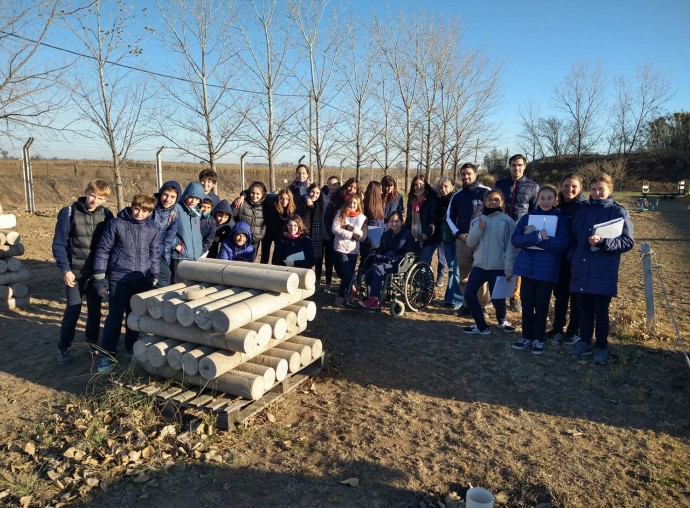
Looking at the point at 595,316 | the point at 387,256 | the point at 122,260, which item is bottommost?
the point at 595,316

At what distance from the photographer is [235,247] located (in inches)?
247

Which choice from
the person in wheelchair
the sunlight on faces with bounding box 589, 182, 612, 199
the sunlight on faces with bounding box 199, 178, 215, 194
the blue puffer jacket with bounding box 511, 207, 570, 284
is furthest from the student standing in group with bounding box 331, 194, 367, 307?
the sunlight on faces with bounding box 589, 182, 612, 199

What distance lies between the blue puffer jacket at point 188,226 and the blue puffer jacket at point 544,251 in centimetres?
359

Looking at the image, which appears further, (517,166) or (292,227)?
(292,227)

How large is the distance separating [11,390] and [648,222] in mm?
20558

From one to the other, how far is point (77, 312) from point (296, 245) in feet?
8.67

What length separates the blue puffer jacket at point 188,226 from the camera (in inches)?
224

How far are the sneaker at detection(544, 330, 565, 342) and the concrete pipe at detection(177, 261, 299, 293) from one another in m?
3.14

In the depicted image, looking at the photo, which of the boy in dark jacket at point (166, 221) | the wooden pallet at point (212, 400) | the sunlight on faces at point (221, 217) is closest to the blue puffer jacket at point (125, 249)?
the boy in dark jacket at point (166, 221)

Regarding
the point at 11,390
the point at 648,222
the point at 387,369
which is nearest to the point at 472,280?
the point at 387,369

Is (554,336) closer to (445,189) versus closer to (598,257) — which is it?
(598,257)

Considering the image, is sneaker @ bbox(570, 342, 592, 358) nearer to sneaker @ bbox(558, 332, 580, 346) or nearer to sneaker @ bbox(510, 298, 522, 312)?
sneaker @ bbox(558, 332, 580, 346)

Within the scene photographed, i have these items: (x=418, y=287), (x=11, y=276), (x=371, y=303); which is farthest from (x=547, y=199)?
(x=11, y=276)

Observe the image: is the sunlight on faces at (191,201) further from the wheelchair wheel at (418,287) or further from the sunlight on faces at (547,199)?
the sunlight on faces at (547,199)
